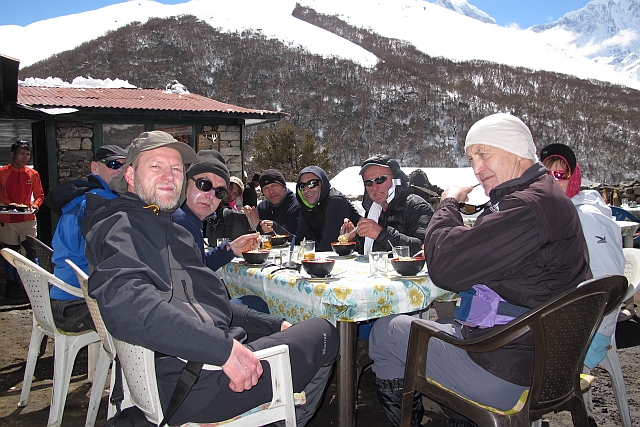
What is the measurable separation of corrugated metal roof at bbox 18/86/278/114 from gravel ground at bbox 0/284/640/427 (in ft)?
18.7

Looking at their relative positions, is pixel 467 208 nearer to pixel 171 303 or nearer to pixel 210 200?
pixel 171 303

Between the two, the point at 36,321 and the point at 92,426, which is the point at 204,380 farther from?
the point at 36,321

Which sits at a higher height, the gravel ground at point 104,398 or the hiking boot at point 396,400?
the hiking boot at point 396,400

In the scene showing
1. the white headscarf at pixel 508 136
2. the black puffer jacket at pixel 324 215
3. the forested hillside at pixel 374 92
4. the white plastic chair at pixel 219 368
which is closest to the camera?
the white plastic chair at pixel 219 368

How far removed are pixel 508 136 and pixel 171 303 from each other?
1.46 metres

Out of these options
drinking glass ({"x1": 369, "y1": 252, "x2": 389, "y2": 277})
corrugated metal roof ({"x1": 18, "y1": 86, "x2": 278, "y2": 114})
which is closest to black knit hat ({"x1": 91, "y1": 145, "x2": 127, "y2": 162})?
drinking glass ({"x1": 369, "y1": 252, "x2": 389, "y2": 277})

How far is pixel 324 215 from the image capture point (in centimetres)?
456

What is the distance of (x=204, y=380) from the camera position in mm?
1879

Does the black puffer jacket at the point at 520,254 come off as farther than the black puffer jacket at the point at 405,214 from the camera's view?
No

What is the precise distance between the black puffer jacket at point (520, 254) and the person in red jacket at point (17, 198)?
638 cm

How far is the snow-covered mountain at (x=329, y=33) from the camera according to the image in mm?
85831

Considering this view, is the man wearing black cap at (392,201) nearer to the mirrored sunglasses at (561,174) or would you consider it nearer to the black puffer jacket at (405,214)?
the black puffer jacket at (405,214)

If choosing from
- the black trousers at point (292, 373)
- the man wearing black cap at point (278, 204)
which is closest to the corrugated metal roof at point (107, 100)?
the man wearing black cap at point (278, 204)

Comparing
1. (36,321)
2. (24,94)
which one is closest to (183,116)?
(24,94)
